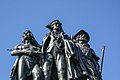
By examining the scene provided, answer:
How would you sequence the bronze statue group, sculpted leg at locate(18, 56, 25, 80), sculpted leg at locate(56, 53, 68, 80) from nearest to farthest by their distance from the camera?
1. sculpted leg at locate(18, 56, 25, 80)
2. the bronze statue group
3. sculpted leg at locate(56, 53, 68, 80)

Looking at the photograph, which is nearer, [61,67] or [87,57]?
[61,67]

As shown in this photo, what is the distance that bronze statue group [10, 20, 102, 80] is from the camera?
2144 cm

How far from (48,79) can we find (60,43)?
2.04 metres

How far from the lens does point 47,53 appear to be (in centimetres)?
2219

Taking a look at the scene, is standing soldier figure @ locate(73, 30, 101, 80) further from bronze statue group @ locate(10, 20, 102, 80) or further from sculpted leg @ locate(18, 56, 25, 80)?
sculpted leg @ locate(18, 56, 25, 80)

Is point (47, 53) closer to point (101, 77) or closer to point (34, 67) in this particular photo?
point (34, 67)

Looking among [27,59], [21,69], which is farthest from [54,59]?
[21,69]

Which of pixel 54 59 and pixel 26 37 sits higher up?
pixel 26 37

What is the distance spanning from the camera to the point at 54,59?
2219 cm

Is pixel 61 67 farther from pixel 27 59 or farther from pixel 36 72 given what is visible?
pixel 27 59

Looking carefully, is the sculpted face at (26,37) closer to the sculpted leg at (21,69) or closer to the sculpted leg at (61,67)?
the sculpted leg at (21,69)


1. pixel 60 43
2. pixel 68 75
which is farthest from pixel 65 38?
pixel 68 75

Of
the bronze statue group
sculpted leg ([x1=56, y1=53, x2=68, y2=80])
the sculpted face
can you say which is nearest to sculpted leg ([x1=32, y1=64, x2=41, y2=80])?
the bronze statue group

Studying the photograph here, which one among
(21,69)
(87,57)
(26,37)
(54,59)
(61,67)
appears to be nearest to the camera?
(21,69)
